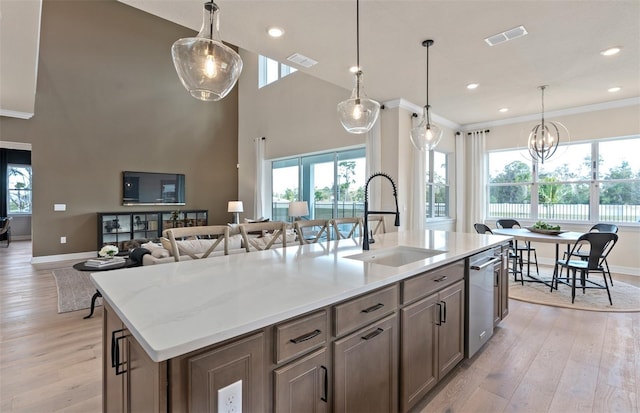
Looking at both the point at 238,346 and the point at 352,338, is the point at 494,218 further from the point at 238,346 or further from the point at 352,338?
the point at 238,346

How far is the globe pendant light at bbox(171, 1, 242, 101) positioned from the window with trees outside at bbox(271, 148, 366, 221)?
13.4 feet

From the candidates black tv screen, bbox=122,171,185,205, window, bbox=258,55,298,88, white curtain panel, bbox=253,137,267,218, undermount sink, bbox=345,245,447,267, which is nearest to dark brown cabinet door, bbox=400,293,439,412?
undermount sink, bbox=345,245,447,267

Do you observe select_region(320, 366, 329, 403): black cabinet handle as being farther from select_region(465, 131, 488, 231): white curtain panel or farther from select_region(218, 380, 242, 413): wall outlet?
select_region(465, 131, 488, 231): white curtain panel

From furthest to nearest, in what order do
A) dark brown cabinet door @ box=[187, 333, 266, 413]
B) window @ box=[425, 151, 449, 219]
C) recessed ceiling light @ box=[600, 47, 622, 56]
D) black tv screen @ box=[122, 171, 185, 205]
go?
black tv screen @ box=[122, 171, 185, 205], window @ box=[425, 151, 449, 219], recessed ceiling light @ box=[600, 47, 622, 56], dark brown cabinet door @ box=[187, 333, 266, 413]

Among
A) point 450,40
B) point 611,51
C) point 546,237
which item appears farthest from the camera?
point 546,237

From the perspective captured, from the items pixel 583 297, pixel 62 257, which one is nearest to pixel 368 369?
pixel 583 297

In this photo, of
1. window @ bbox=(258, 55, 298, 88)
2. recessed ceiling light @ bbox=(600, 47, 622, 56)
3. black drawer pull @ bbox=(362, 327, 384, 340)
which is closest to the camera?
black drawer pull @ bbox=(362, 327, 384, 340)

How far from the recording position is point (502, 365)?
7.90 feet

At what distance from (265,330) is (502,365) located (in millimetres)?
2258

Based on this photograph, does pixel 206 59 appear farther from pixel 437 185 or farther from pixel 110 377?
pixel 437 185

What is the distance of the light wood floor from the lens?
6.44 feet

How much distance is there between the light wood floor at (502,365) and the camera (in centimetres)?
196

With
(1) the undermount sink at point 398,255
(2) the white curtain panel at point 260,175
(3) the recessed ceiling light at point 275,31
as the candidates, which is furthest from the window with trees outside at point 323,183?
(1) the undermount sink at point 398,255

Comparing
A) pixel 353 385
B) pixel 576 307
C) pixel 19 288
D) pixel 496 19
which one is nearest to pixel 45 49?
pixel 19 288
